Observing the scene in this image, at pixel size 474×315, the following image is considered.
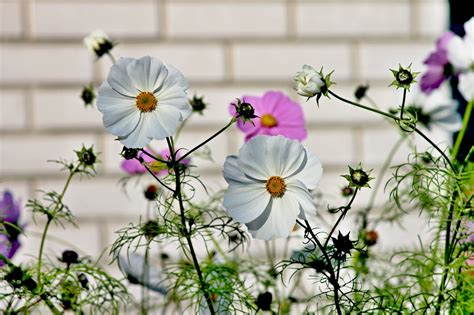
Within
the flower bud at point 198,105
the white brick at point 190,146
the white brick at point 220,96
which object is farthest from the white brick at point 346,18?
the flower bud at point 198,105

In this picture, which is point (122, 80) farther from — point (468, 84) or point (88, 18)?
point (88, 18)

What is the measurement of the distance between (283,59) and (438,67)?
1027mm

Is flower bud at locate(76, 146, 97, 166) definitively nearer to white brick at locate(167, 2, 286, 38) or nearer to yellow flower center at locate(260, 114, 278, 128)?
yellow flower center at locate(260, 114, 278, 128)

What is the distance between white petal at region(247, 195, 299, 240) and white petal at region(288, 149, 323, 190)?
0.01 meters

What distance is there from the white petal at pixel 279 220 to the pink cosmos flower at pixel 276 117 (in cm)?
31

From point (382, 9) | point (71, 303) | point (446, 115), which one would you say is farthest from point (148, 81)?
point (382, 9)

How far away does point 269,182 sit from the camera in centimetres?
55

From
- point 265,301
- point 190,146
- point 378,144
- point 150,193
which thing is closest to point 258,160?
point 265,301

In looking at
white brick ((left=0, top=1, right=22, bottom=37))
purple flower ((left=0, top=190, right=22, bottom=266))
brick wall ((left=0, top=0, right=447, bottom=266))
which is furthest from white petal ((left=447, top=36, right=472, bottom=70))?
white brick ((left=0, top=1, right=22, bottom=37))

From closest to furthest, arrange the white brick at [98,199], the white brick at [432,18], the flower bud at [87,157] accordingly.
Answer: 1. the flower bud at [87,157]
2. the white brick at [98,199]
3. the white brick at [432,18]

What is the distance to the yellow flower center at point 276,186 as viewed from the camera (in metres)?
0.55

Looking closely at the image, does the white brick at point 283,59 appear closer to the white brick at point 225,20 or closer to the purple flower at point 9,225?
the white brick at point 225,20

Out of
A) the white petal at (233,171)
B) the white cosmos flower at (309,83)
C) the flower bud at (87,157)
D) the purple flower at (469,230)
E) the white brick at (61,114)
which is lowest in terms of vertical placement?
the purple flower at (469,230)

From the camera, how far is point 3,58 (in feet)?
6.13
